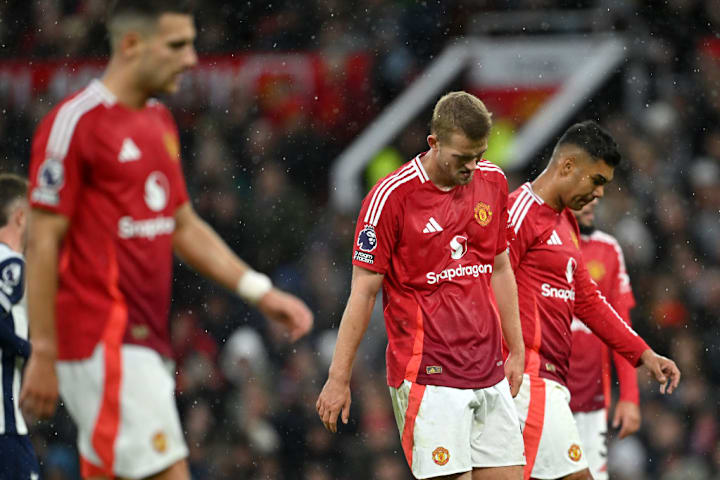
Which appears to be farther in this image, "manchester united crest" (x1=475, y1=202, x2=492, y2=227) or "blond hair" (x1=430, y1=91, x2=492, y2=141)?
"manchester united crest" (x1=475, y1=202, x2=492, y2=227)

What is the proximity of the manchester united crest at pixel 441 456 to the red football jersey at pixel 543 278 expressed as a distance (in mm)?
965

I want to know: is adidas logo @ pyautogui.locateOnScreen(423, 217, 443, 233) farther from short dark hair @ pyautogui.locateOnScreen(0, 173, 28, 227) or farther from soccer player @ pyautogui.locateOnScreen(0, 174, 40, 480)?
short dark hair @ pyautogui.locateOnScreen(0, 173, 28, 227)

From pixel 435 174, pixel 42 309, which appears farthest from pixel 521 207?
pixel 42 309

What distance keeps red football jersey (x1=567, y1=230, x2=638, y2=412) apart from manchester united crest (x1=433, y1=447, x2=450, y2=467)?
7.35 feet

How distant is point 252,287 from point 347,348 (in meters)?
1.33

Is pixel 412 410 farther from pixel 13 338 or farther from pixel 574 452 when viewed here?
pixel 13 338

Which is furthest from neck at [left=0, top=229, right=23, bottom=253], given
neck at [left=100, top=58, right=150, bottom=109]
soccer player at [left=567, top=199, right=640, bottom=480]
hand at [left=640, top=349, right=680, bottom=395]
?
soccer player at [left=567, top=199, right=640, bottom=480]

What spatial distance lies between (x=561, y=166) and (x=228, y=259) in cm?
264

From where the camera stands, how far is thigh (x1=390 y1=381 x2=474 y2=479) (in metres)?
5.29

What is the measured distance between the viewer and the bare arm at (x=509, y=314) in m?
5.66

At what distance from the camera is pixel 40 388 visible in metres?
3.73

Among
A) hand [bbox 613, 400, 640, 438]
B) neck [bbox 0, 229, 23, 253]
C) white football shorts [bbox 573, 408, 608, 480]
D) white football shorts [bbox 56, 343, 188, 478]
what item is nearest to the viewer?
white football shorts [bbox 56, 343, 188, 478]

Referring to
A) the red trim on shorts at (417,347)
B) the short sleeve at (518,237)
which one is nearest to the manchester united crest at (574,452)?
the short sleeve at (518,237)

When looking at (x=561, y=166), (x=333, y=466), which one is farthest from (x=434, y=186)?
(x=333, y=466)
